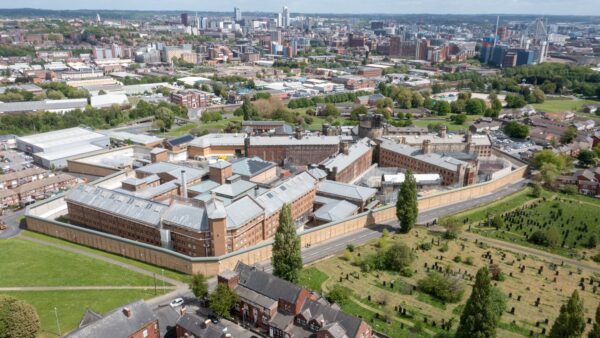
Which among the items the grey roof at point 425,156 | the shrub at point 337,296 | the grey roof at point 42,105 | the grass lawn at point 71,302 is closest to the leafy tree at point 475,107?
the grey roof at point 425,156

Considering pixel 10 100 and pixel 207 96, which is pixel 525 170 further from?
pixel 10 100

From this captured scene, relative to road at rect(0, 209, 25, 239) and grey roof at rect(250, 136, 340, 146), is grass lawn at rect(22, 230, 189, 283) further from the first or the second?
grey roof at rect(250, 136, 340, 146)

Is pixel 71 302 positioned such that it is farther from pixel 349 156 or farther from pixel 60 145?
pixel 60 145

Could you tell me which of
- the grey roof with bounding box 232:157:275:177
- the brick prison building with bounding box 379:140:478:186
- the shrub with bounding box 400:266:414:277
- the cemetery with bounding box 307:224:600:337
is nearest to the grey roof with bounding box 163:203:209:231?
the cemetery with bounding box 307:224:600:337

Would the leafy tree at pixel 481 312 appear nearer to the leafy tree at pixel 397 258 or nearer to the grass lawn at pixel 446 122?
the leafy tree at pixel 397 258

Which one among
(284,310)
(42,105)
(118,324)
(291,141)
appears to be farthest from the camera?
(42,105)

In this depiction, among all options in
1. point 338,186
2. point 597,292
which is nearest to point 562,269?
point 597,292

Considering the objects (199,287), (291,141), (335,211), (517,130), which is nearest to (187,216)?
(199,287)
